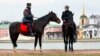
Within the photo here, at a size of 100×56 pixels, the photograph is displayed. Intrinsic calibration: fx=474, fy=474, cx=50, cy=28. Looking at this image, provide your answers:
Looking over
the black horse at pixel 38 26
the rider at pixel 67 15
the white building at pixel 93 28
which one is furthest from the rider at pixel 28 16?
the white building at pixel 93 28

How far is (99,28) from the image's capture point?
17062 centimetres

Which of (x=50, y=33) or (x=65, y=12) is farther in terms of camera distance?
(x=50, y=33)

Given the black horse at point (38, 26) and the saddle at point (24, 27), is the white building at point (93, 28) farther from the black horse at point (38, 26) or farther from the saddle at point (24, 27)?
the saddle at point (24, 27)

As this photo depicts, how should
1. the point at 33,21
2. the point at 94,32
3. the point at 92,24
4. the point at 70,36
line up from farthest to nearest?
the point at 92,24, the point at 94,32, the point at 70,36, the point at 33,21

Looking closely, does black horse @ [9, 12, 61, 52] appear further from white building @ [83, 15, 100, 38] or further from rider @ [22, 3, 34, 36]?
white building @ [83, 15, 100, 38]

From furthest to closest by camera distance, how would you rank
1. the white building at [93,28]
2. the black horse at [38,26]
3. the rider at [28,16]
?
the white building at [93,28] < the black horse at [38,26] < the rider at [28,16]

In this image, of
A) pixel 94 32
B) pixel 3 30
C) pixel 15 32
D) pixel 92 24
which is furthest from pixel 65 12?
pixel 92 24

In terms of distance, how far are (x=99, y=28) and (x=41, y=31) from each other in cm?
14904

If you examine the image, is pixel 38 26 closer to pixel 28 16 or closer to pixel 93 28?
pixel 28 16

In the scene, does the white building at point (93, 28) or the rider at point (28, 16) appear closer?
the rider at point (28, 16)

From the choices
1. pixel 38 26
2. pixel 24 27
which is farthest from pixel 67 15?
pixel 24 27

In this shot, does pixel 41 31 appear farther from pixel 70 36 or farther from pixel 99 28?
pixel 99 28

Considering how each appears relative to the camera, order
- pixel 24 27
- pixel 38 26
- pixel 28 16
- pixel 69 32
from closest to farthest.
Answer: pixel 28 16
pixel 38 26
pixel 24 27
pixel 69 32

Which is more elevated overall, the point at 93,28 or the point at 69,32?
the point at 69,32
